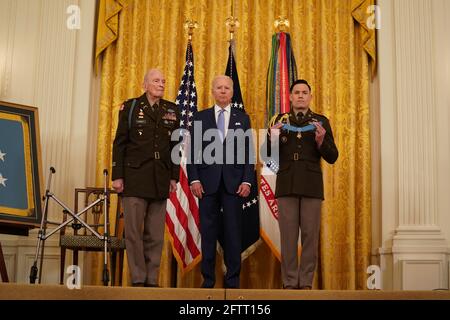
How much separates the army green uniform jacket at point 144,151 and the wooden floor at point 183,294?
115cm

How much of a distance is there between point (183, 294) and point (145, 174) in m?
1.25

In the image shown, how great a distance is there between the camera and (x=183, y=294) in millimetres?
4133

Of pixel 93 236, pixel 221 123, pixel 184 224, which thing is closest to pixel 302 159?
pixel 221 123

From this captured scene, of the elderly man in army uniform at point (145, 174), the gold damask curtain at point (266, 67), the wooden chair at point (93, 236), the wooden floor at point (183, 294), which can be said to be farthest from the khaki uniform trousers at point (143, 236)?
the gold damask curtain at point (266, 67)

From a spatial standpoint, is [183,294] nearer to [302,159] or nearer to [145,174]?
[145,174]

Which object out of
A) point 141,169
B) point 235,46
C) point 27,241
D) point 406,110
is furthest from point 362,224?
point 27,241

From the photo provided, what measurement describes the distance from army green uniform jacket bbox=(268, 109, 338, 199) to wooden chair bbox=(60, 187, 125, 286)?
1511mm

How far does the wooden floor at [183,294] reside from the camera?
3973 millimetres

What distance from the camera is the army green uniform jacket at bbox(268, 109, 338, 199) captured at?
17.1ft

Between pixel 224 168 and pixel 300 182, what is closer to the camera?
pixel 300 182

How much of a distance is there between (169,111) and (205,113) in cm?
35

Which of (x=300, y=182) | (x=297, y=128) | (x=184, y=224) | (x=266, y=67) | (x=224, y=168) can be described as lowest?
(x=184, y=224)

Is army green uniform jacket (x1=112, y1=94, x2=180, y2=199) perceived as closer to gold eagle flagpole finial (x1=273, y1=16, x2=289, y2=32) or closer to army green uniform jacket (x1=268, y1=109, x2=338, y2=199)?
army green uniform jacket (x1=268, y1=109, x2=338, y2=199)

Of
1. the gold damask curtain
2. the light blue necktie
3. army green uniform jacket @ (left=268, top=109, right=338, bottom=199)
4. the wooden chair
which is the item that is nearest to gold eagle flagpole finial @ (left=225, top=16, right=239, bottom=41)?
the gold damask curtain
